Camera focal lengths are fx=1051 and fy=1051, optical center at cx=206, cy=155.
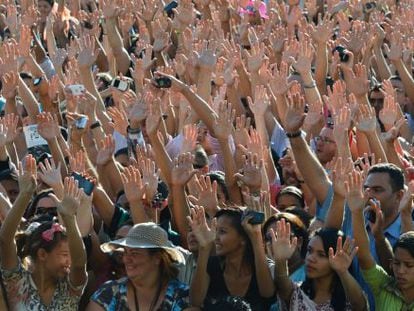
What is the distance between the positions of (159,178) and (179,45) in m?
3.72

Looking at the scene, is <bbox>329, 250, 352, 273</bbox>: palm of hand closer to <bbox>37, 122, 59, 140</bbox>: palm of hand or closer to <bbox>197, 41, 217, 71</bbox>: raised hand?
<bbox>37, 122, 59, 140</bbox>: palm of hand

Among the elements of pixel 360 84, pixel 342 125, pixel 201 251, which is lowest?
pixel 201 251

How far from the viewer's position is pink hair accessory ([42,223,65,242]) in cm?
442

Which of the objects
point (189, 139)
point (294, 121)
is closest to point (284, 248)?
point (294, 121)

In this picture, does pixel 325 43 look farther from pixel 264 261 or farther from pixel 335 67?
pixel 264 261

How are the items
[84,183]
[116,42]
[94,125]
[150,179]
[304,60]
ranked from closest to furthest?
[84,183]
[150,179]
[94,125]
[304,60]
[116,42]

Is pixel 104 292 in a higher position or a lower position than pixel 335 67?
lower

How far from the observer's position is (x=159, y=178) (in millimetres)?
5633

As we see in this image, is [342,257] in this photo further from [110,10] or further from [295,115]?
[110,10]

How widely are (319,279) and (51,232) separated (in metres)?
1.14

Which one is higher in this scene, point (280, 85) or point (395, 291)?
point (280, 85)

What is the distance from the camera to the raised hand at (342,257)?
4227 mm

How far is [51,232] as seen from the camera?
4434 millimetres

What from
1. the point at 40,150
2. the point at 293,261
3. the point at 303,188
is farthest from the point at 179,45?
the point at 293,261
